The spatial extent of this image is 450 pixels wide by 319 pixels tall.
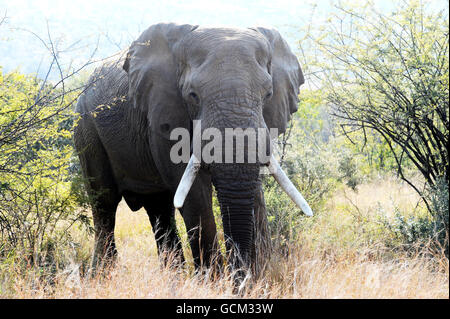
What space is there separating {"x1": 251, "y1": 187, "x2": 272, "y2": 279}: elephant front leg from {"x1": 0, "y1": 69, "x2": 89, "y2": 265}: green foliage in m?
1.83

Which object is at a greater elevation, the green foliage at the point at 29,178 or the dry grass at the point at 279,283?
the green foliage at the point at 29,178

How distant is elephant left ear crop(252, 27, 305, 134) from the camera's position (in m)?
5.01

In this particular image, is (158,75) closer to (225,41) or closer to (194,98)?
(194,98)

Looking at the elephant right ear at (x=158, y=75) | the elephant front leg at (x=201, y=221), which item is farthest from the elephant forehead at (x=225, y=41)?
the elephant front leg at (x=201, y=221)

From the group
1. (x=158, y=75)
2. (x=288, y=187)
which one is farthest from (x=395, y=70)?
(x=158, y=75)

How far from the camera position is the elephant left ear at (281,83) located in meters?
5.01

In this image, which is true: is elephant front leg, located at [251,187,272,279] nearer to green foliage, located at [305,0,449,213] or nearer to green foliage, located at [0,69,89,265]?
green foliage, located at [305,0,449,213]

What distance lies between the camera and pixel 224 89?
4258 mm

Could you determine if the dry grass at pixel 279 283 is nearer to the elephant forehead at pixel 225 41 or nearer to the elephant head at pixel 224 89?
the elephant head at pixel 224 89

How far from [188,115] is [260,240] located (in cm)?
123

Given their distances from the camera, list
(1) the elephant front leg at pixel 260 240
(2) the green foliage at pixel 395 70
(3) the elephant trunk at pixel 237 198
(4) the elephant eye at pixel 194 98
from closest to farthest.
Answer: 1. (3) the elephant trunk at pixel 237 198
2. (4) the elephant eye at pixel 194 98
3. (1) the elephant front leg at pixel 260 240
4. (2) the green foliage at pixel 395 70

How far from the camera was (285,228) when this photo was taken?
6879mm

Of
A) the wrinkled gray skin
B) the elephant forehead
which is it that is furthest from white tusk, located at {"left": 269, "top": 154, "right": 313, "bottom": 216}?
the elephant forehead
